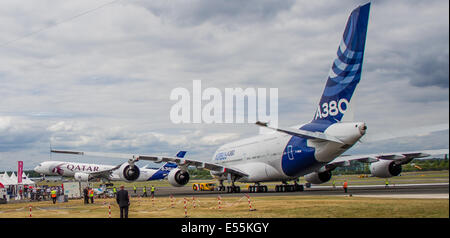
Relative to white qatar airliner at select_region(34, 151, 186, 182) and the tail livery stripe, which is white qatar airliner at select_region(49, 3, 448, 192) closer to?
the tail livery stripe

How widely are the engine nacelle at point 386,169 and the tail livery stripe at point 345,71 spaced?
12876mm

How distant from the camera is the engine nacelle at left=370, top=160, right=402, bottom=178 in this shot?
154ft

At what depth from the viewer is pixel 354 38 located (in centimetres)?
3269

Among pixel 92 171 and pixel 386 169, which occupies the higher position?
pixel 386 169

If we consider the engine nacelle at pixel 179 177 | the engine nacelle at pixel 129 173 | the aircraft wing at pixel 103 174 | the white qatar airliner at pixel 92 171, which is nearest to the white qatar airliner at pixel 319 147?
the engine nacelle at pixel 179 177

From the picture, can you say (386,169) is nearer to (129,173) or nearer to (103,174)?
(129,173)

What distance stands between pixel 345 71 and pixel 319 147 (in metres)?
6.66

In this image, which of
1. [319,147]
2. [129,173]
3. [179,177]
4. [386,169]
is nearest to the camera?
[319,147]

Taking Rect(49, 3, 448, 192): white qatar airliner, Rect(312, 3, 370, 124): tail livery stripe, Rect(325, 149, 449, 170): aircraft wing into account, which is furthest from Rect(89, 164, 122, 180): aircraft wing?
Rect(312, 3, 370, 124): tail livery stripe

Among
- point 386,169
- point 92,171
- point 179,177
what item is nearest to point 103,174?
point 92,171

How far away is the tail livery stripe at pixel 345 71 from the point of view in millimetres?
32344

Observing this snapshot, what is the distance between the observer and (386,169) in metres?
46.8

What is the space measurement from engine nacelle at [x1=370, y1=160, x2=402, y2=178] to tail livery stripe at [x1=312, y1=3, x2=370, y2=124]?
42.2ft
